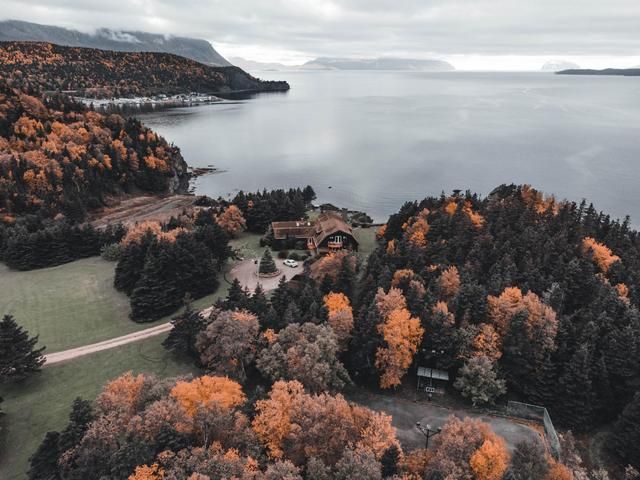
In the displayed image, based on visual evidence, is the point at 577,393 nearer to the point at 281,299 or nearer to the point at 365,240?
the point at 281,299

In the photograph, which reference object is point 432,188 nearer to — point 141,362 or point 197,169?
point 197,169

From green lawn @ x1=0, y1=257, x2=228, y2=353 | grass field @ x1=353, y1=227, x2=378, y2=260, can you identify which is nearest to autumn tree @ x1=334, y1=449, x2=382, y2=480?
green lawn @ x1=0, y1=257, x2=228, y2=353

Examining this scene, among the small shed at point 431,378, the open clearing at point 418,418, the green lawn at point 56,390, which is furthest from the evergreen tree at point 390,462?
the green lawn at point 56,390

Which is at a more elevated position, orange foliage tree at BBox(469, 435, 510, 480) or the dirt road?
orange foliage tree at BBox(469, 435, 510, 480)

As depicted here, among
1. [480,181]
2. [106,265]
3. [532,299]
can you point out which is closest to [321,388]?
[532,299]

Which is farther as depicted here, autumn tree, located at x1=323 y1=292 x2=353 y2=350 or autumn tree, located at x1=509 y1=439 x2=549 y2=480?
autumn tree, located at x1=323 y1=292 x2=353 y2=350

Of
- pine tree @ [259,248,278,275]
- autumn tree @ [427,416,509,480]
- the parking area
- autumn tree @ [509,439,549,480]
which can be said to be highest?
autumn tree @ [427,416,509,480]

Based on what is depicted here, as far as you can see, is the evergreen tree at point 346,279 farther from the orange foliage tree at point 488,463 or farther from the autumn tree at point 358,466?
the orange foliage tree at point 488,463

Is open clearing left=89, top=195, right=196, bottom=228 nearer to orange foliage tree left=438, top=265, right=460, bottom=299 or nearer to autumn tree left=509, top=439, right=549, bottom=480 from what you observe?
orange foliage tree left=438, top=265, right=460, bottom=299
